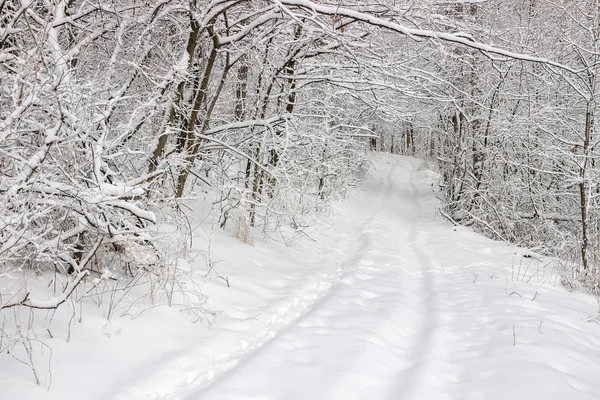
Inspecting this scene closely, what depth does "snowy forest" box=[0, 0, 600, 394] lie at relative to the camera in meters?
3.15

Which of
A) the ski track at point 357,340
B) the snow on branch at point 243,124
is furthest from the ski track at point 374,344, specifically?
the snow on branch at point 243,124

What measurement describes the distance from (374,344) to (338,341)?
0.29 metres

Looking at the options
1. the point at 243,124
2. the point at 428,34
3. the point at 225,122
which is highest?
the point at 428,34

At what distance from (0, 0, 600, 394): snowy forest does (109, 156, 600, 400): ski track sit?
3.12 feet

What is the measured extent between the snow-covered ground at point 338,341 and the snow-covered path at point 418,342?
0.05ft

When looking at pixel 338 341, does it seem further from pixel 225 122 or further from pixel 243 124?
pixel 225 122

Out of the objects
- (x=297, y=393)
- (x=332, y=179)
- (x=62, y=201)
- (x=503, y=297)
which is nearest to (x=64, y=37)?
(x=62, y=201)

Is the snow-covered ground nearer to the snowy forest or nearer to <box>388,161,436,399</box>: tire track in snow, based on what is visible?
<box>388,161,436,399</box>: tire track in snow

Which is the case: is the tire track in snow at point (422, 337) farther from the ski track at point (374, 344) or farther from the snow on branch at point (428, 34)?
the snow on branch at point (428, 34)

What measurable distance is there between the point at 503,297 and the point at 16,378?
4.77 m

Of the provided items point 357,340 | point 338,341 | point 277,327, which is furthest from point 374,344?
point 277,327

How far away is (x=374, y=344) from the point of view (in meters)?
3.46

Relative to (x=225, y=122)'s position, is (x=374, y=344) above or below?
below

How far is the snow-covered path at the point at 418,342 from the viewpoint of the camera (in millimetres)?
2775
